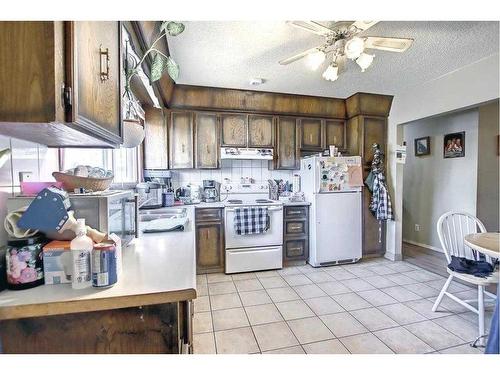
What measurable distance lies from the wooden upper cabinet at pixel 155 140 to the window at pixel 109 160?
213 millimetres

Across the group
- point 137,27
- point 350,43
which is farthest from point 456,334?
point 137,27

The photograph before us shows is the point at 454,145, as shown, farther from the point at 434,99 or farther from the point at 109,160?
the point at 109,160

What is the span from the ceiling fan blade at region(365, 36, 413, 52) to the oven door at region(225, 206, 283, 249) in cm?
194

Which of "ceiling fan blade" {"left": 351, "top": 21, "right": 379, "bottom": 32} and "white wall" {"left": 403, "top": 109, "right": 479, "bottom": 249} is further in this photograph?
"white wall" {"left": 403, "top": 109, "right": 479, "bottom": 249}

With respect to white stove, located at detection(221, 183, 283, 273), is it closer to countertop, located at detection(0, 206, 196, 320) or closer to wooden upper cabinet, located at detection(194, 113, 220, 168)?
wooden upper cabinet, located at detection(194, 113, 220, 168)

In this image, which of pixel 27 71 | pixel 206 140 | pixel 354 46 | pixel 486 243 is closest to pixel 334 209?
pixel 486 243

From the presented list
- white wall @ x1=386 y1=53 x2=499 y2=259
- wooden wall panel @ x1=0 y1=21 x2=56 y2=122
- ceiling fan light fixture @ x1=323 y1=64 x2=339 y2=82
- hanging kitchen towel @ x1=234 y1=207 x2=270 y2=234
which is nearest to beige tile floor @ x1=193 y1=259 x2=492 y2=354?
hanging kitchen towel @ x1=234 y1=207 x2=270 y2=234

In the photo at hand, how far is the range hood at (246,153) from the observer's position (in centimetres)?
321

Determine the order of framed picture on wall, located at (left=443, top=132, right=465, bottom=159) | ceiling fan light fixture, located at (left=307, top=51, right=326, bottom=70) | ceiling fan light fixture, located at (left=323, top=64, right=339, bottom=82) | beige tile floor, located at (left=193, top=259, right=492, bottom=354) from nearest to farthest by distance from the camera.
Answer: beige tile floor, located at (left=193, top=259, right=492, bottom=354), ceiling fan light fixture, located at (left=307, top=51, right=326, bottom=70), ceiling fan light fixture, located at (left=323, top=64, right=339, bottom=82), framed picture on wall, located at (left=443, top=132, right=465, bottom=159)

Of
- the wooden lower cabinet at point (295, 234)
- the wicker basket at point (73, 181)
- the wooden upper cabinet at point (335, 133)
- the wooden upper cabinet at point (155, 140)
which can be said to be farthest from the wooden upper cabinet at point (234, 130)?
the wicker basket at point (73, 181)

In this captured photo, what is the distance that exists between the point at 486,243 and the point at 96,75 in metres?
2.45

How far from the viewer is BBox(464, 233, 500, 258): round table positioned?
1527 mm

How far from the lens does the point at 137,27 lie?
1.42 metres

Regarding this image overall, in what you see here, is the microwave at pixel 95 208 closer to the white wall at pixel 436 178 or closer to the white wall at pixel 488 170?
the white wall at pixel 436 178
